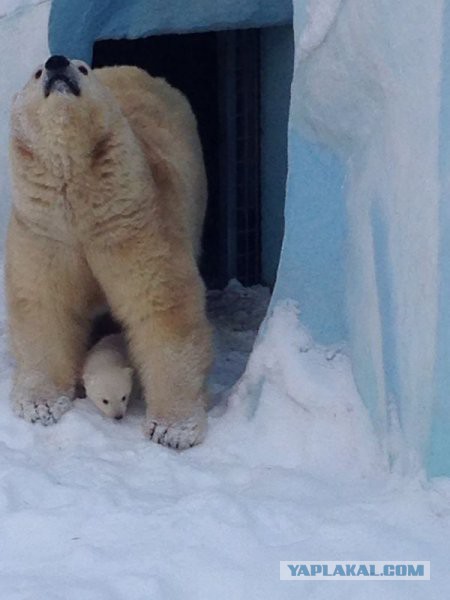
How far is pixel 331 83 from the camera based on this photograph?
280cm

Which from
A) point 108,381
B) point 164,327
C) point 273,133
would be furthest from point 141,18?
point 108,381

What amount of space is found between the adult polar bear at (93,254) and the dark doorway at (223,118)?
1.46 meters

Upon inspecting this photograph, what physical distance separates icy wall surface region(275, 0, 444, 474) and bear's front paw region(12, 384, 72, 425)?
0.74m

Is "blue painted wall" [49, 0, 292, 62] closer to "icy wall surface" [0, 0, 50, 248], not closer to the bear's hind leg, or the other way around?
"icy wall surface" [0, 0, 50, 248]

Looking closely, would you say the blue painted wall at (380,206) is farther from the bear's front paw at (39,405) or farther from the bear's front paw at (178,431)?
the bear's front paw at (39,405)

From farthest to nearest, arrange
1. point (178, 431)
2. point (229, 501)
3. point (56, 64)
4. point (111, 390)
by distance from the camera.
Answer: point (111, 390) → point (178, 431) → point (56, 64) → point (229, 501)

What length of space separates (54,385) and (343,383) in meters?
0.92

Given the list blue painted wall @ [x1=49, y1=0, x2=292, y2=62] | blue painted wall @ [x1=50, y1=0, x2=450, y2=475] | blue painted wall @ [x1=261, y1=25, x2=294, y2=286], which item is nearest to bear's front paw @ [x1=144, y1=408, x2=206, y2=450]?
blue painted wall @ [x1=50, y1=0, x2=450, y2=475]

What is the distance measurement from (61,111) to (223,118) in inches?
84.8

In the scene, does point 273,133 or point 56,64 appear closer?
point 56,64

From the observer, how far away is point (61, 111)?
9.13ft

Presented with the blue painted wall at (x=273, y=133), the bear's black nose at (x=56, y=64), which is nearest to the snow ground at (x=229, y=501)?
the bear's black nose at (x=56, y=64)

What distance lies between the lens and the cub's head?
3.10m

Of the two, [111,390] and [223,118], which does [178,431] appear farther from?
[223,118]
